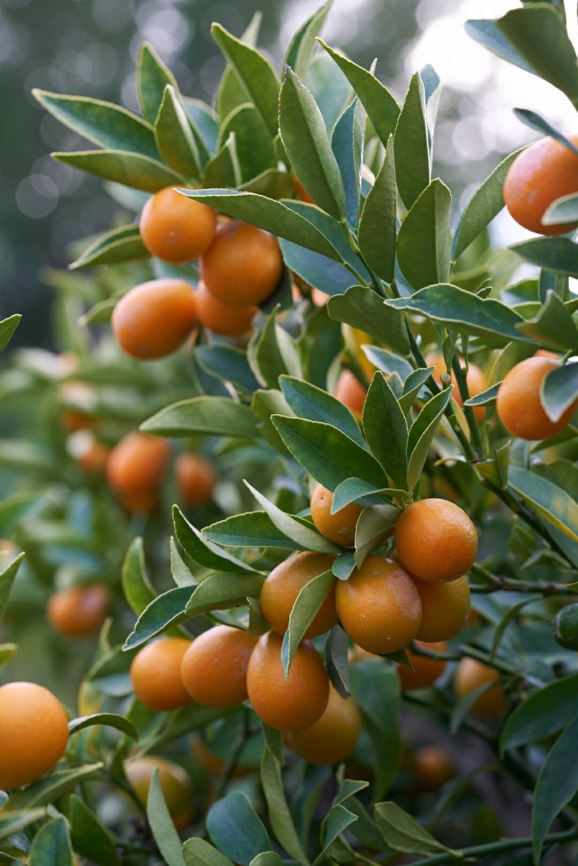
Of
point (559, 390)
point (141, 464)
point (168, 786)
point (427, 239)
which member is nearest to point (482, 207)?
point (427, 239)

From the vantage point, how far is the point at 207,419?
0.71m

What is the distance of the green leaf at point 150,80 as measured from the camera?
2.29 feet

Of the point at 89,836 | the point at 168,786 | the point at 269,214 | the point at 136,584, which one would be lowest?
the point at 168,786

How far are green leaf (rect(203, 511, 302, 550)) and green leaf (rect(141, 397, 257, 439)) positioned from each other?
6.1 inches

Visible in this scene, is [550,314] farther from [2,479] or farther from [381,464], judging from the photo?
[2,479]

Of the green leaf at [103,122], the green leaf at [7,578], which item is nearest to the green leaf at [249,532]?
the green leaf at [7,578]

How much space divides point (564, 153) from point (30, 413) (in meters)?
1.35

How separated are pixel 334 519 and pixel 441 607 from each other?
0.28ft

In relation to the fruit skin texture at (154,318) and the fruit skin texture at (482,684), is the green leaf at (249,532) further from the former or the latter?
the fruit skin texture at (482,684)

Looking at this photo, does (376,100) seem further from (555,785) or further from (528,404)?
(555,785)

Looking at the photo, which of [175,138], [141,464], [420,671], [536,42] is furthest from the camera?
[141,464]

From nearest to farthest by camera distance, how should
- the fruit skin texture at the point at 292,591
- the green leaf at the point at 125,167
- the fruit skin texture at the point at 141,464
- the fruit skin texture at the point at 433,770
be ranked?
the fruit skin texture at the point at 292,591
the green leaf at the point at 125,167
the fruit skin texture at the point at 433,770
the fruit skin texture at the point at 141,464

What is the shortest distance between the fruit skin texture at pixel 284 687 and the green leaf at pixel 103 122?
399mm

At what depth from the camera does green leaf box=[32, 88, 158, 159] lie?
27.3 inches
